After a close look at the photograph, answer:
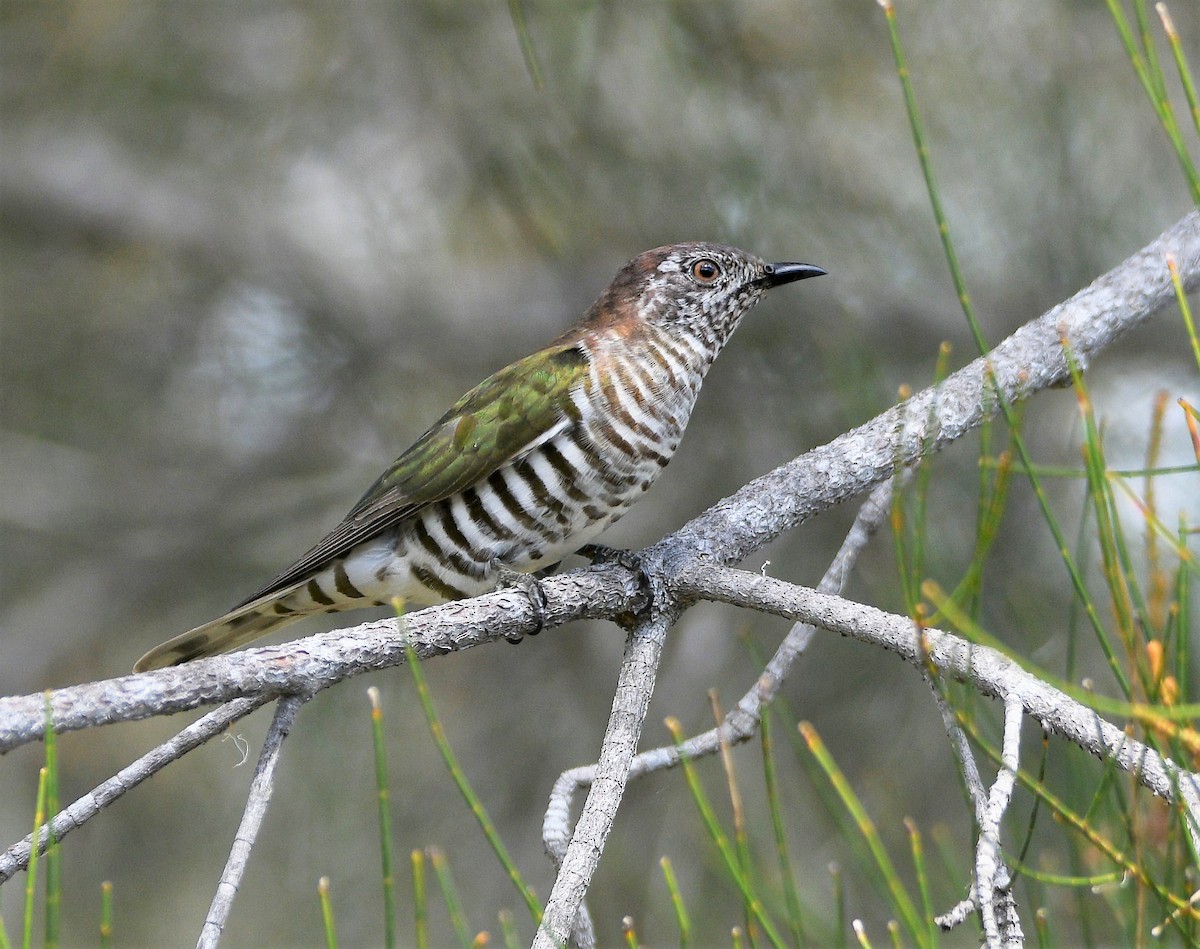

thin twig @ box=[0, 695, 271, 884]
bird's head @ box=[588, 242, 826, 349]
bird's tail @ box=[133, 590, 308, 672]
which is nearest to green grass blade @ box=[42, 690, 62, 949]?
thin twig @ box=[0, 695, 271, 884]

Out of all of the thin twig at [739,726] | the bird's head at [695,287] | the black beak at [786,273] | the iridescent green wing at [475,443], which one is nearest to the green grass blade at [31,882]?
the thin twig at [739,726]

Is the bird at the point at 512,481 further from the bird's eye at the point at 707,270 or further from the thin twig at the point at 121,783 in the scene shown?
the thin twig at the point at 121,783

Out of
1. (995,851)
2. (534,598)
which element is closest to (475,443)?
(534,598)

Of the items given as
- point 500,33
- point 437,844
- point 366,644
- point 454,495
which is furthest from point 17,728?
point 500,33

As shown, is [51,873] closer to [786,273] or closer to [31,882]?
[31,882]

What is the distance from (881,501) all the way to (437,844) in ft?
8.31

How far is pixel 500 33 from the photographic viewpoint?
4875 millimetres

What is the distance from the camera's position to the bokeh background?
4.32 metres

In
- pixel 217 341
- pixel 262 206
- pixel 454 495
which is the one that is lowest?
pixel 454 495

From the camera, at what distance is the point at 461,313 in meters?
5.04

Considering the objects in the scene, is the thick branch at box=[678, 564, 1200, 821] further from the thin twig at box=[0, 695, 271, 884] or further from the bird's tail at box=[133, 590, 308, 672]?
the bird's tail at box=[133, 590, 308, 672]

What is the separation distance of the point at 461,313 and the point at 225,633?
2107 mm

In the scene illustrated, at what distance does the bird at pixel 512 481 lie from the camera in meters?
3.21

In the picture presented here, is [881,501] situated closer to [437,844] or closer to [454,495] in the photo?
[454,495]
